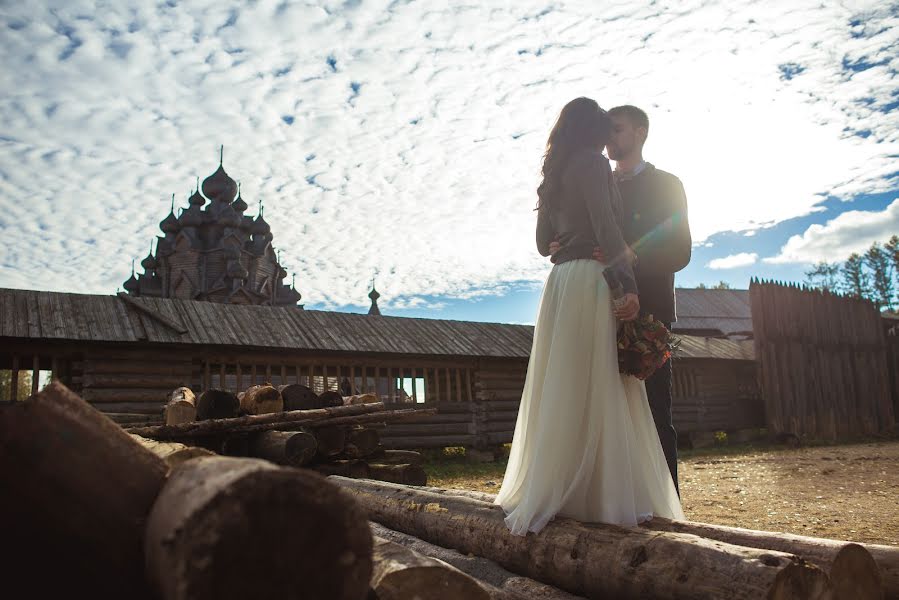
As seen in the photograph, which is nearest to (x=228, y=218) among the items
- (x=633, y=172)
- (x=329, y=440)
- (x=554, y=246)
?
(x=329, y=440)

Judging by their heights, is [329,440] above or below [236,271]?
below

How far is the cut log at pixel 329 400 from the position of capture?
8.90m

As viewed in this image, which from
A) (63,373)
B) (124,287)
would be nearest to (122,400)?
(63,373)

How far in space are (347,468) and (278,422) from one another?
4.04 ft

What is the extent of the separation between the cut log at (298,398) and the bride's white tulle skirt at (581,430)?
602cm

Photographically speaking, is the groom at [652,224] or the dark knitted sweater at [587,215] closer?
the dark knitted sweater at [587,215]

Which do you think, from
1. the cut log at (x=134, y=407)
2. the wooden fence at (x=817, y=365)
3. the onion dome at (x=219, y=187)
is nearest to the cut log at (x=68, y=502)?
the cut log at (x=134, y=407)

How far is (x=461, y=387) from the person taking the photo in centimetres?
1642

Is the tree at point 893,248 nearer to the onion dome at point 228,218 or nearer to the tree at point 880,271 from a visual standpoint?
the tree at point 880,271

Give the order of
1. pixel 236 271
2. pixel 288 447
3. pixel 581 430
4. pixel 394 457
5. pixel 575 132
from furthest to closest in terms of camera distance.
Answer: pixel 236 271 → pixel 394 457 → pixel 288 447 → pixel 575 132 → pixel 581 430

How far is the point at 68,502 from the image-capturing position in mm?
1313

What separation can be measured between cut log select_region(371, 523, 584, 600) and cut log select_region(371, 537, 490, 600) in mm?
585

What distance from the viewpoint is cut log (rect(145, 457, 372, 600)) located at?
1104 millimetres

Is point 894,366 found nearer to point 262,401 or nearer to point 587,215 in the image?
point 262,401
